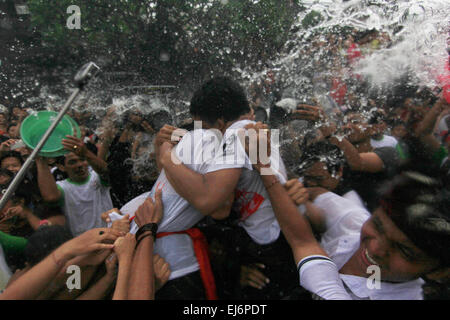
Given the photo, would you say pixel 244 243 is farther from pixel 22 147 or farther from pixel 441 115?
pixel 22 147

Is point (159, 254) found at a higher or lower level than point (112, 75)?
lower

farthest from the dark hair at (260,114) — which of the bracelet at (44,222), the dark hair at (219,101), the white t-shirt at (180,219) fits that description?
the bracelet at (44,222)

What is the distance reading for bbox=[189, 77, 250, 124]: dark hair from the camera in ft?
4.54

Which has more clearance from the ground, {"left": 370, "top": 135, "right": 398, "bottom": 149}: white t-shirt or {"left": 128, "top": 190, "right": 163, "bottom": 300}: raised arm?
{"left": 370, "top": 135, "right": 398, "bottom": 149}: white t-shirt

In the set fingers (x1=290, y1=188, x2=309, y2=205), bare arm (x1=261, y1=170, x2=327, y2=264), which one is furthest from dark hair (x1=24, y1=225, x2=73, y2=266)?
fingers (x1=290, y1=188, x2=309, y2=205)

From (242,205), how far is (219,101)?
0.56 metres

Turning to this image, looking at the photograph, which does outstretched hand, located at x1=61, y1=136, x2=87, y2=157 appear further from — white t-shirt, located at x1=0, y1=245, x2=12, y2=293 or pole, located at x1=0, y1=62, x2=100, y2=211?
white t-shirt, located at x1=0, y1=245, x2=12, y2=293

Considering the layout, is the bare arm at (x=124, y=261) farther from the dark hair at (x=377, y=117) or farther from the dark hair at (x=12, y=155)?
the dark hair at (x=377, y=117)

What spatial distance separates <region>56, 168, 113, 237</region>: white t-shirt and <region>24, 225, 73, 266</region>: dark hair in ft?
0.64

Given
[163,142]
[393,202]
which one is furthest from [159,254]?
[393,202]

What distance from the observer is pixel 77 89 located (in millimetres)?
1242

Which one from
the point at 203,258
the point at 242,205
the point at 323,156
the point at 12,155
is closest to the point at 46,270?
the point at 203,258

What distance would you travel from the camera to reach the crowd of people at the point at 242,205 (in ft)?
4.00

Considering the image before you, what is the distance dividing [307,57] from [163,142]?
100 centimetres
